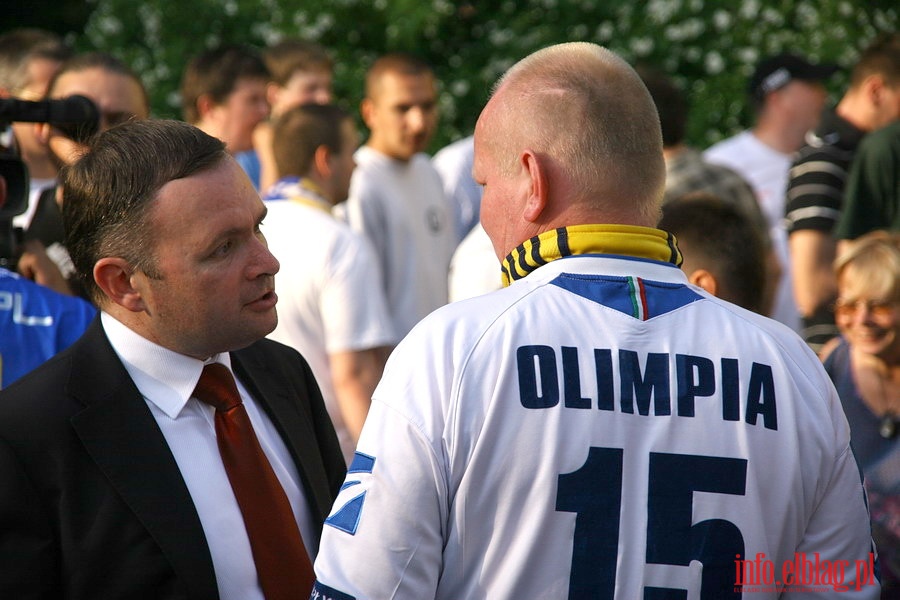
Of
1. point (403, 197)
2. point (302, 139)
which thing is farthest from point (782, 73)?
point (302, 139)

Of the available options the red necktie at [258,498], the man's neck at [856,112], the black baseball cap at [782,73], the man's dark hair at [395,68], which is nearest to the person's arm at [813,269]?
the man's neck at [856,112]

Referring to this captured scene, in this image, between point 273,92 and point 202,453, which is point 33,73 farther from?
point 202,453

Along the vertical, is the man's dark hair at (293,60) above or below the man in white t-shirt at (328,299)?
above

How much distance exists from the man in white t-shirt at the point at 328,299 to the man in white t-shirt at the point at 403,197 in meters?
1.16

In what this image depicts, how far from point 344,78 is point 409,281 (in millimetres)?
2812

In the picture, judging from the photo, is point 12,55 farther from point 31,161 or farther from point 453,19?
point 453,19

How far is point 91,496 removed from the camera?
7.39 feet

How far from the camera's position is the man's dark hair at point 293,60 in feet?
23.3

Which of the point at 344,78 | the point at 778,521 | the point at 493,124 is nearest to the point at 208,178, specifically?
the point at 493,124

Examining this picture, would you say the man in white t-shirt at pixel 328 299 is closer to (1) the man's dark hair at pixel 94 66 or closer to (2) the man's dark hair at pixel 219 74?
(1) the man's dark hair at pixel 94 66

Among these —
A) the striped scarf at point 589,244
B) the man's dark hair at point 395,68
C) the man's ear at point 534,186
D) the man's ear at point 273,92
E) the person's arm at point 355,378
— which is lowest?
the person's arm at point 355,378

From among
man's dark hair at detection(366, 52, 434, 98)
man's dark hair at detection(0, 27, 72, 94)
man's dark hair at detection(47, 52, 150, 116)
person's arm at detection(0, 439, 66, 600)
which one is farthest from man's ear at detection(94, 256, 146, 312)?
man's dark hair at detection(366, 52, 434, 98)

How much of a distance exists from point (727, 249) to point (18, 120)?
1.98 meters

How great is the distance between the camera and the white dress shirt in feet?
7.70
